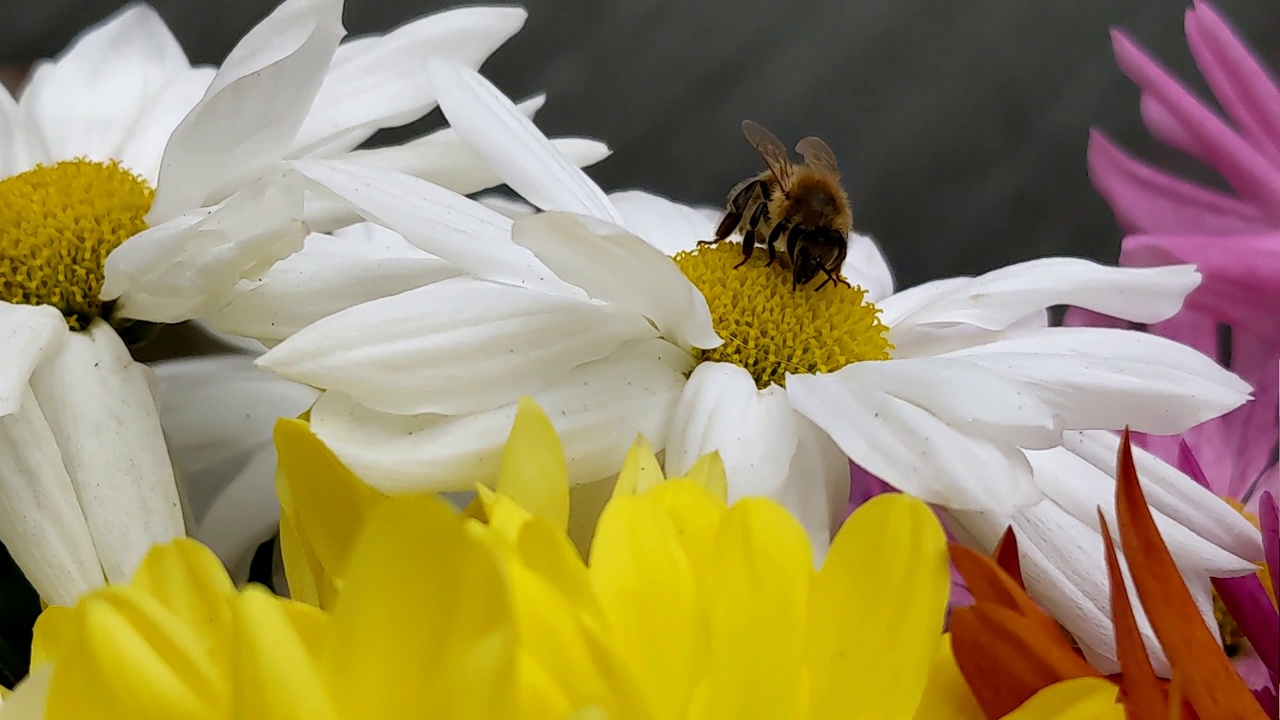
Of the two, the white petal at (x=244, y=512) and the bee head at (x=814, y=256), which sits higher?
the bee head at (x=814, y=256)

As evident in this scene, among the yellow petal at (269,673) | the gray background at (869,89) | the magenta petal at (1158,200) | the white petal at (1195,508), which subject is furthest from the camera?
the gray background at (869,89)

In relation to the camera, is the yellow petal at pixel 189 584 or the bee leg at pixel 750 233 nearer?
the yellow petal at pixel 189 584

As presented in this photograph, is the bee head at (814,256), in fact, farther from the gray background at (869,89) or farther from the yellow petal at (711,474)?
the gray background at (869,89)

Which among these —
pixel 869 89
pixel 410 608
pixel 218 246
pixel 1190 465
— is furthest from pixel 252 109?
pixel 869 89

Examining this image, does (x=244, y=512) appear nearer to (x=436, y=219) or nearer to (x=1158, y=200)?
(x=436, y=219)

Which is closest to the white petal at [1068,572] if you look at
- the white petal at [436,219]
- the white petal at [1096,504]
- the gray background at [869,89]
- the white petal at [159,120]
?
the white petal at [1096,504]

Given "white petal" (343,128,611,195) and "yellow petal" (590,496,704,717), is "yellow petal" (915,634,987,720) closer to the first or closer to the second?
"yellow petal" (590,496,704,717)

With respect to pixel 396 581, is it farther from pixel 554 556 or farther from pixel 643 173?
pixel 643 173
